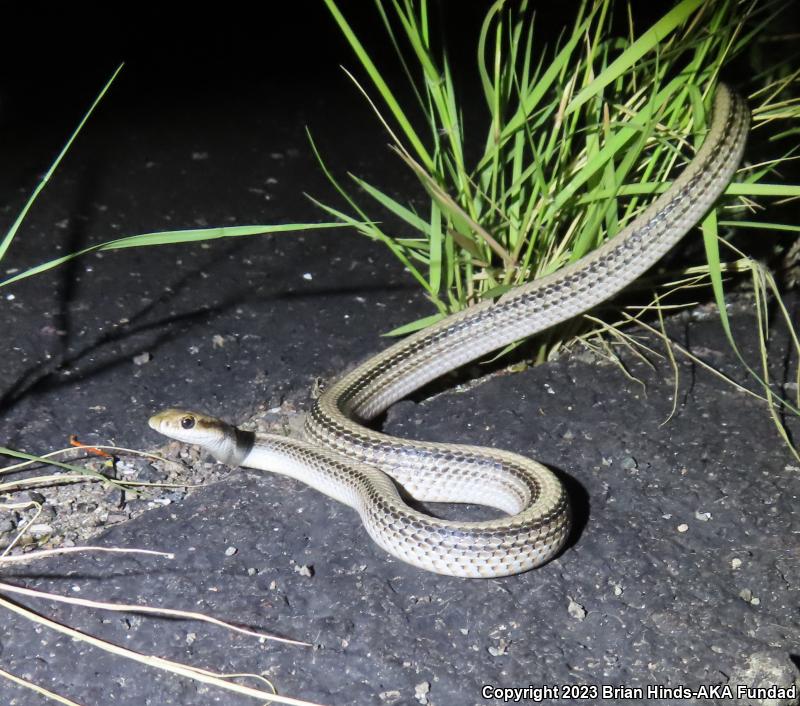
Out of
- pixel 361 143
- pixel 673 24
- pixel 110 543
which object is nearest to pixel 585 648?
pixel 110 543

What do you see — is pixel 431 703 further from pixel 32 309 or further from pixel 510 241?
pixel 32 309

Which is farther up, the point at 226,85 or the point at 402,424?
the point at 226,85

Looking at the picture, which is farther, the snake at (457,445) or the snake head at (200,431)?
the snake head at (200,431)

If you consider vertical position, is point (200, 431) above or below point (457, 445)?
above

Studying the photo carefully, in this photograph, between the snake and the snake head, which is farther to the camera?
the snake head
